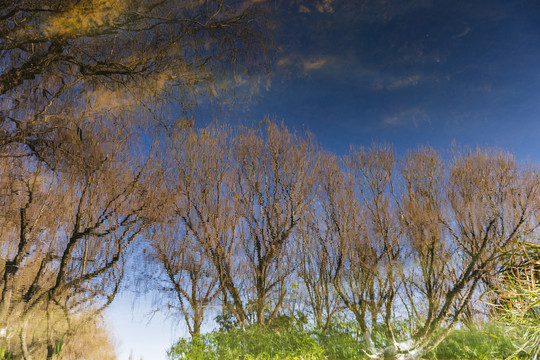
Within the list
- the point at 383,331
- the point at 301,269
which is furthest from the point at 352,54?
the point at 383,331

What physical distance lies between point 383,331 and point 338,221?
2529 mm

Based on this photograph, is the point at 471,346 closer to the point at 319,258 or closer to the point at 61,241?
the point at 319,258

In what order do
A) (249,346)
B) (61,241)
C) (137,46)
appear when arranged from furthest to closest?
(61,241), (249,346), (137,46)

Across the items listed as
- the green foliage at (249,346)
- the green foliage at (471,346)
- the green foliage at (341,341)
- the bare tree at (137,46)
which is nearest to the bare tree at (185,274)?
the green foliage at (249,346)

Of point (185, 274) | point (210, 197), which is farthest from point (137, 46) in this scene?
point (185, 274)

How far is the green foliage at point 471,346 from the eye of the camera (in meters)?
6.43

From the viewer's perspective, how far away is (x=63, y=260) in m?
4.86

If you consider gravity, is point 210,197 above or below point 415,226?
above

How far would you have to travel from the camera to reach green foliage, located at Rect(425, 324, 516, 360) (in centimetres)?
643

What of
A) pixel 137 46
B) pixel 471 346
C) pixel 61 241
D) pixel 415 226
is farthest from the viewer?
pixel 415 226

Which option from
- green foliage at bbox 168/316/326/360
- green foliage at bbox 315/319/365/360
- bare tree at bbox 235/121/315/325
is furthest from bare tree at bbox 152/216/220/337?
green foliage at bbox 315/319/365/360

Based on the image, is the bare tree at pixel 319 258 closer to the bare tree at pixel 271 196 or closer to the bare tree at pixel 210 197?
the bare tree at pixel 271 196

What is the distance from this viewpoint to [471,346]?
22.4 feet

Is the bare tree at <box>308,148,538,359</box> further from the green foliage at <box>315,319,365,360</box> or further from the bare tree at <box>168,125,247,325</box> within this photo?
the bare tree at <box>168,125,247,325</box>
